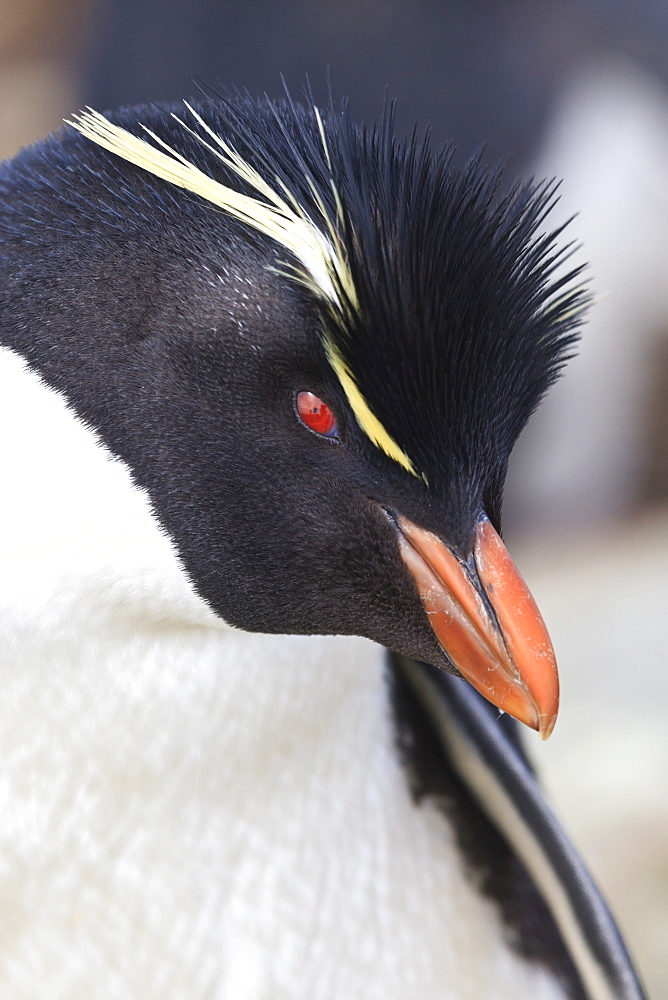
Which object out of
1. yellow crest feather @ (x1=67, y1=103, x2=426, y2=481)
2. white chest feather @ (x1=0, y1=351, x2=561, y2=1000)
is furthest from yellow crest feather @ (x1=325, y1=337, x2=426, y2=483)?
white chest feather @ (x1=0, y1=351, x2=561, y2=1000)

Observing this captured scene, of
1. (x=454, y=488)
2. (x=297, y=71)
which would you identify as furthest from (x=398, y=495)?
(x=297, y=71)

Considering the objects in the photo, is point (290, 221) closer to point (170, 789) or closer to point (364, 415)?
point (364, 415)

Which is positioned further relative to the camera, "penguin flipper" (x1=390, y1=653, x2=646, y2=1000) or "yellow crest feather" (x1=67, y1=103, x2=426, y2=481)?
"penguin flipper" (x1=390, y1=653, x2=646, y2=1000)

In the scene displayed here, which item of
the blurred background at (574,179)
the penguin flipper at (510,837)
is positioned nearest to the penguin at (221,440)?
the penguin flipper at (510,837)

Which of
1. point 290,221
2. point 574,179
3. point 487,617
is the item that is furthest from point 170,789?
point 574,179

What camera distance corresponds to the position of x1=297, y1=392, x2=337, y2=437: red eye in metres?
0.52

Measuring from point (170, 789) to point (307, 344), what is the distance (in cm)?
31

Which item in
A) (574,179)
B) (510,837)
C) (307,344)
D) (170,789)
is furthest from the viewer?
(574,179)

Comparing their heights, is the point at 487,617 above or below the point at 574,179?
below

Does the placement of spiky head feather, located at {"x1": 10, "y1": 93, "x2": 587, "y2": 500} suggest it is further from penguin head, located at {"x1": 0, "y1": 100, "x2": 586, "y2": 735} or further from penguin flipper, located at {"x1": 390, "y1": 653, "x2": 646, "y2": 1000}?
penguin flipper, located at {"x1": 390, "y1": 653, "x2": 646, "y2": 1000}

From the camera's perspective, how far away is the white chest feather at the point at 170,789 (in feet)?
1.81

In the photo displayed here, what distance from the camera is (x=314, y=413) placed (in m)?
0.52

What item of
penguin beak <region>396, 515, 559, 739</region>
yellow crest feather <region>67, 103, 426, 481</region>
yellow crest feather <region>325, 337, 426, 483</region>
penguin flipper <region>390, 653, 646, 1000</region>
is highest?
yellow crest feather <region>67, 103, 426, 481</region>

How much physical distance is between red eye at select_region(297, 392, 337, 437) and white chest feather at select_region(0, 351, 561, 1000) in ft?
0.33
